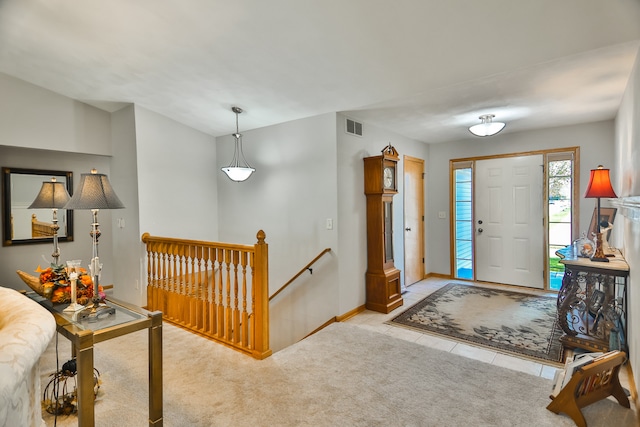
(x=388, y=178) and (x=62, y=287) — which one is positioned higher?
(x=388, y=178)

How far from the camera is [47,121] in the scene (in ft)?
A: 13.4

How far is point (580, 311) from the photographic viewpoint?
300 cm

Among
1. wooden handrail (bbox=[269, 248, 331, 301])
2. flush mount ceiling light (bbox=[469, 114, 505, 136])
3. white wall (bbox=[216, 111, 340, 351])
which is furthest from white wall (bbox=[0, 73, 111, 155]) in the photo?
flush mount ceiling light (bbox=[469, 114, 505, 136])

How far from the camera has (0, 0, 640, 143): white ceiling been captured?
7.22 ft

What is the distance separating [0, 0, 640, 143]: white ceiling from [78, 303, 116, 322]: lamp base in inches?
80.6

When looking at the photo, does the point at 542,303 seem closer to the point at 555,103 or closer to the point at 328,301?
the point at 555,103

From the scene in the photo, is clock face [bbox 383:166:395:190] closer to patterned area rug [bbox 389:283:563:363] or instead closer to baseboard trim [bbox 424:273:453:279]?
patterned area rug [bbox 389:283:563:363]

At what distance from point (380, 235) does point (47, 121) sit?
4300mm

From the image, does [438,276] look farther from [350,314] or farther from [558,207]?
[350,314]

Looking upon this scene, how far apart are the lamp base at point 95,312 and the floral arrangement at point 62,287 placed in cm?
12

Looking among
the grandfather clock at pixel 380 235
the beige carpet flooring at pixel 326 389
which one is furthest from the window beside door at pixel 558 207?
the beige carpet flooring at pixel 326 389

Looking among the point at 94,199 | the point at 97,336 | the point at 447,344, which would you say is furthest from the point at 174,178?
the point at 447,344

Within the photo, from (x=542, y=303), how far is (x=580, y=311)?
1.42 metres

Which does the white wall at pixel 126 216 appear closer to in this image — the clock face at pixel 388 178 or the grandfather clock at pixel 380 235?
the grandfather clock at pixel 380 235
